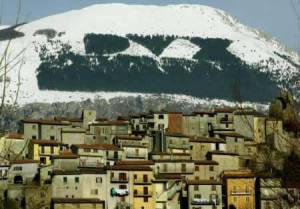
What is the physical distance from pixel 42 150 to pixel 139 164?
5.54 meters

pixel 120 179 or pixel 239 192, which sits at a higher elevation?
pixel 120 179

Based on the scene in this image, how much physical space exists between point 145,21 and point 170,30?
236 inches

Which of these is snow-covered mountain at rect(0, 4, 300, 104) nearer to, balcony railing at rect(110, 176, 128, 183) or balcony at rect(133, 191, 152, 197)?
balcony at rect(133, 191, 152, 197)

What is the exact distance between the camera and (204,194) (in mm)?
44875

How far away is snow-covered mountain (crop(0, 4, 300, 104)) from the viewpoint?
153875 millimetres

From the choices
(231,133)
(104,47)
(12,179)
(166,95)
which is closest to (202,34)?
(104,47)

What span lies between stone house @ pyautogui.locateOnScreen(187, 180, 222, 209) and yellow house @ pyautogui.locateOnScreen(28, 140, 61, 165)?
781 centimetres

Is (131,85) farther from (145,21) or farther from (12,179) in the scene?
(12,179)

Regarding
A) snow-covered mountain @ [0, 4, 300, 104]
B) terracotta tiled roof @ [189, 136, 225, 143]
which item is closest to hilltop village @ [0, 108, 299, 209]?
terracotta tiled roof @ [189, 136, 225, 143]

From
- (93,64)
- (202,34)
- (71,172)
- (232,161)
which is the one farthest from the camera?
(202,34)

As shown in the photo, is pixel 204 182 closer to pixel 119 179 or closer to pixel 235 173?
pixel 235 173

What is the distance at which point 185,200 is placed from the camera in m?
46.2

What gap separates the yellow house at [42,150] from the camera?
1937 inches

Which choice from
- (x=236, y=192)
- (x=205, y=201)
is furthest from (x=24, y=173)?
(x=236, y=192)
